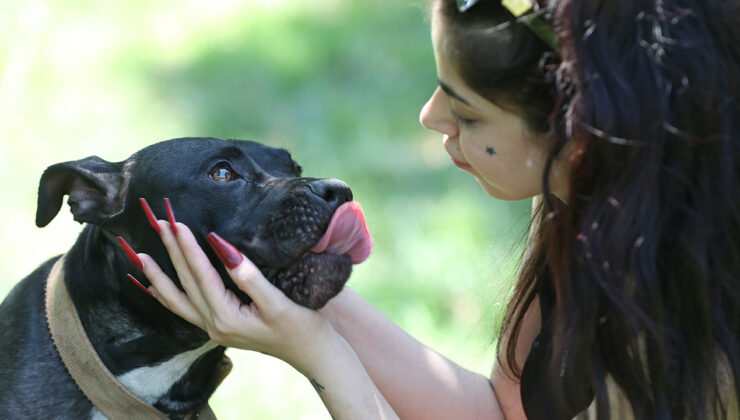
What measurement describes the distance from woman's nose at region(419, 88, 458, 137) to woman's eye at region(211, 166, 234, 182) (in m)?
0.75

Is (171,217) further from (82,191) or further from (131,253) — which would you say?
(82,191)

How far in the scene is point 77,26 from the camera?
8.45 m

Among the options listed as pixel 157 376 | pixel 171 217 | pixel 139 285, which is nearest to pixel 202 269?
pixel 171 217

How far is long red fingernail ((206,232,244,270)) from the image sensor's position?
10.3 feet

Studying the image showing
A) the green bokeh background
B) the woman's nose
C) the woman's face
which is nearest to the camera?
the woman's face

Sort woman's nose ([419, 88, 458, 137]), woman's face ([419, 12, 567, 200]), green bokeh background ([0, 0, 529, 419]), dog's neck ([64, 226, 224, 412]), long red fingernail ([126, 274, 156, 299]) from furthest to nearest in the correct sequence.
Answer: green bokeh background ([0, 0, 529, 419])
dog's neck ([64, 226, 224, 412])
long red fingernail ([126, 274, 156, 299])
woman's nose ([419, 88, 458, 137])
woman's face ([419, 12, 567, 200])

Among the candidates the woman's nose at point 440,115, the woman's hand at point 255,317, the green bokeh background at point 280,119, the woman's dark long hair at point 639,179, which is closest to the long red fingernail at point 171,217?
the woman's hand at point 255,317

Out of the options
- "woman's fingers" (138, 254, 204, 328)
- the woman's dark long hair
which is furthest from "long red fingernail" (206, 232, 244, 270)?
the woman's dark long hair

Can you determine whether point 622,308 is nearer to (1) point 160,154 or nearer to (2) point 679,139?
(2) point 679,139

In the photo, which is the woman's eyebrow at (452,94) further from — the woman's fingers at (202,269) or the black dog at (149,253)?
the woman's fingers at (202,269)

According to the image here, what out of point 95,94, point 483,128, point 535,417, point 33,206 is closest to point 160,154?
point 483,128

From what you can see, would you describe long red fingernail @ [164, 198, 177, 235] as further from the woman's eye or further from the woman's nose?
the woman's nose

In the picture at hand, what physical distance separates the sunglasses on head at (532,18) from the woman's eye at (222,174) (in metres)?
1.23

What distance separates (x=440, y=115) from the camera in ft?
10.7
